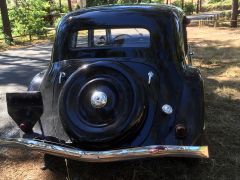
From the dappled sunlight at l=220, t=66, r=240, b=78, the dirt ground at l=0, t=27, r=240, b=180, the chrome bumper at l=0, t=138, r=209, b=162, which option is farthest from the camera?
the dappled sunlight at l=220, t=66, r=240, b=78

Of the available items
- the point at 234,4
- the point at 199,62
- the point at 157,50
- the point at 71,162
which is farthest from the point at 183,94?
the point at 234,4

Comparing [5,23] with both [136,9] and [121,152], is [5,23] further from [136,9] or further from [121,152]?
[121,152]

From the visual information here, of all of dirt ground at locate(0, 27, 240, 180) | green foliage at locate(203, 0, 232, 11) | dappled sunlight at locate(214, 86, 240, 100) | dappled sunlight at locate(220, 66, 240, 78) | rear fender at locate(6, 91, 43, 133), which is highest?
rear fender at locate(6, 91, 43, 133)

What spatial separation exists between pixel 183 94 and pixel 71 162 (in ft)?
4.77

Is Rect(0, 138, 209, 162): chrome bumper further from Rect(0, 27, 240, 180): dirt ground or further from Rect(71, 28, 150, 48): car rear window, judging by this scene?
Rect(71, 28, 150, 48): car rear window

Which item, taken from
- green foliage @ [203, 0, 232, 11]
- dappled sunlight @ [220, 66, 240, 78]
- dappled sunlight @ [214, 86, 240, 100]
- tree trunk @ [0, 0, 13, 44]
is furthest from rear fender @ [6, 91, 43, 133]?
green foliage @ [203, 0, 232, 11]

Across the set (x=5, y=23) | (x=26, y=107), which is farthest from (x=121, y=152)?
(x=5, y=23)

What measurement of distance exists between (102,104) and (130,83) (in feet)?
1.07

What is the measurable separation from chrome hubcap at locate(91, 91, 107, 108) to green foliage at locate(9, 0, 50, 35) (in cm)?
1947

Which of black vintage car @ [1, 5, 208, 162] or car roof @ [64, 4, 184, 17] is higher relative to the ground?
car roof @ [64, 4, 184, 17]

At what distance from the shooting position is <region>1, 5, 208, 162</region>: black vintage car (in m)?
3.83

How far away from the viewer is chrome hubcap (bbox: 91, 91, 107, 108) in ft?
12.8

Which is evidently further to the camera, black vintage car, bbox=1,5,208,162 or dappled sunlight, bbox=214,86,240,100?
dappled sunlight, bbox=214,86,240,100

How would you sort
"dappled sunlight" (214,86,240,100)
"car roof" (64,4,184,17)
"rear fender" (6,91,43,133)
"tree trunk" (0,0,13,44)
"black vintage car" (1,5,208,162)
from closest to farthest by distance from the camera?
"black vintage car" (1,5,208,162) → "rear fender" (6,91,43,133) → "car roof" (64,4,184,17) → "dappled sunlight" (214,86,240,100) → "tree trunk" (0,0,13,44)
